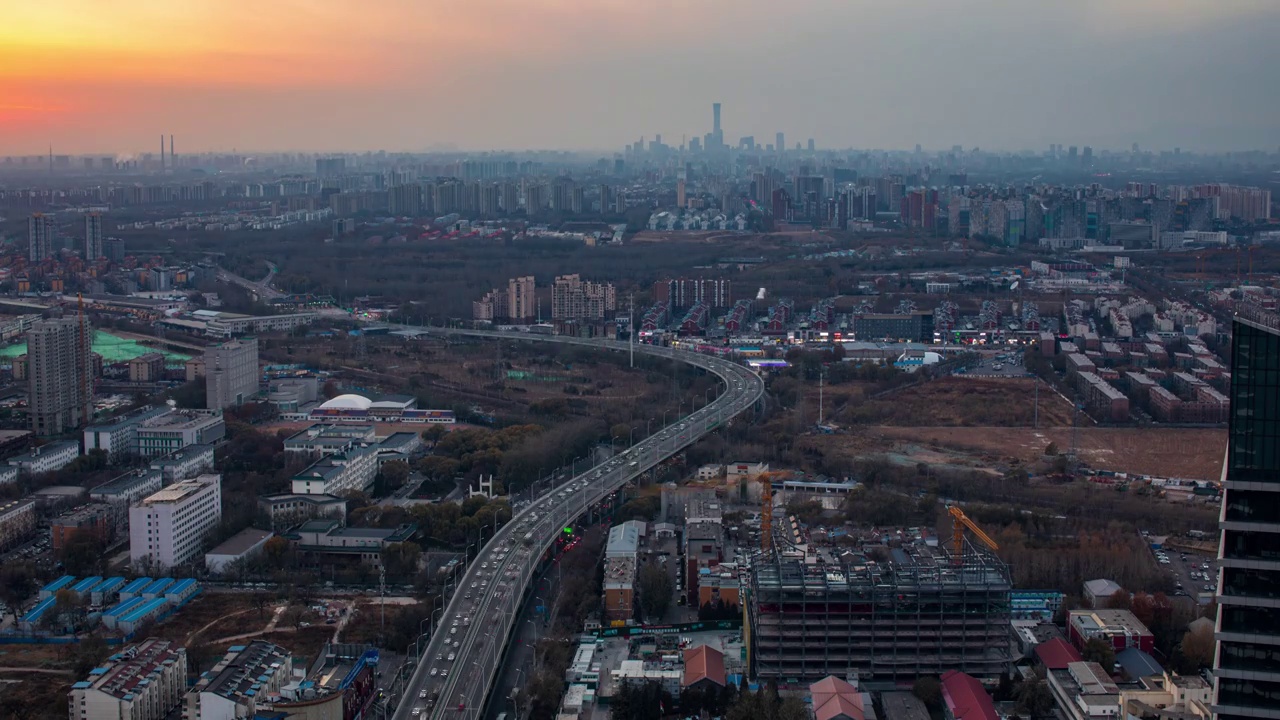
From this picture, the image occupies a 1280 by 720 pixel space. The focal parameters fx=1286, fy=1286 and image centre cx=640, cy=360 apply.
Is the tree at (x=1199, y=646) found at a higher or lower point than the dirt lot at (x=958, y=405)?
lower

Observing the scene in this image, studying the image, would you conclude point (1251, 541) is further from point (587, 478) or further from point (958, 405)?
point (958, 405)

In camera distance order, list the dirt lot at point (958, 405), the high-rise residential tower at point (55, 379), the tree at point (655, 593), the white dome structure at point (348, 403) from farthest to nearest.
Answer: the white dome structure at point (348, 403) → the dirt lot at point (958, 405) → the high-rise residential tower at point (55, 379) → the tree at point (655, 593)

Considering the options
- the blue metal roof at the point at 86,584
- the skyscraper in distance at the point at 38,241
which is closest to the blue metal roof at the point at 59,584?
the blue metal roof at the point at 86,584

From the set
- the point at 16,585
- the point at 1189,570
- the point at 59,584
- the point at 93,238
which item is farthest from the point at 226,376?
the point at 93,238

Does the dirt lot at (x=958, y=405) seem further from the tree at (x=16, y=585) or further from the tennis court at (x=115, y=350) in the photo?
the tennis court at (x=115, y=350)

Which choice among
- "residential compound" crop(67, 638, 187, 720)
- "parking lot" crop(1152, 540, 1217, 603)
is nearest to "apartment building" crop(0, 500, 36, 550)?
"residential compound" crop(67, 638, 187, 720)

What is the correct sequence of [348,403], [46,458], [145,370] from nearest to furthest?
[46,458]
[348,403]
[145,370]

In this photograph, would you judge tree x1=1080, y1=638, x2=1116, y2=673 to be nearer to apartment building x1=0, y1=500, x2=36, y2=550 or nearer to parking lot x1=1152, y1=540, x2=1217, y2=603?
parking lot x1=1152, y1=540, x2=1217, y2=603
